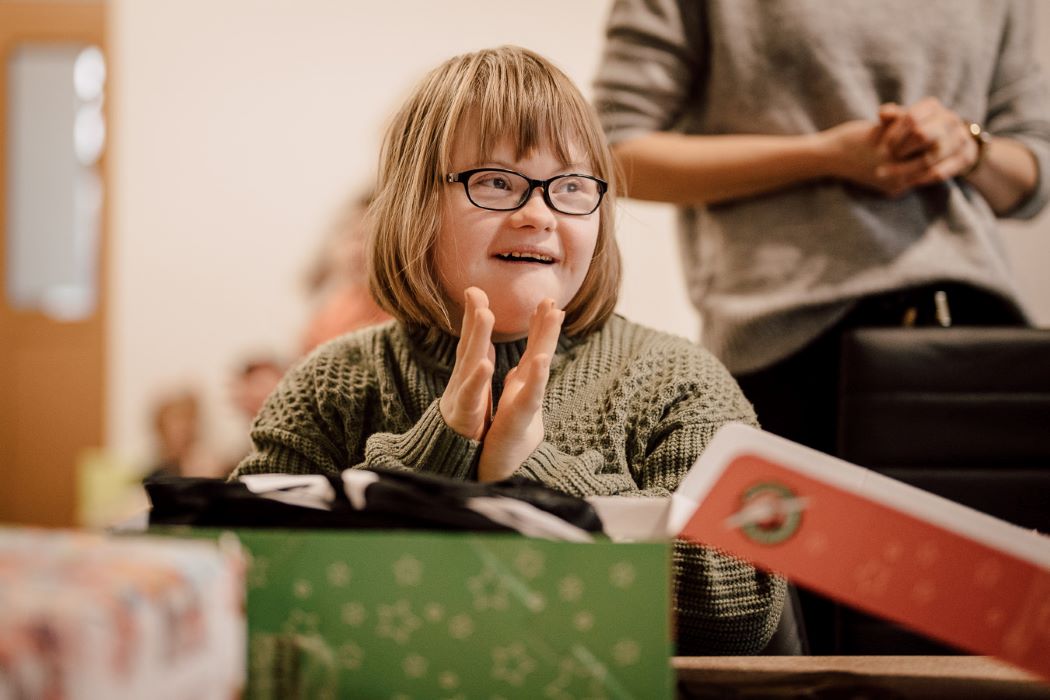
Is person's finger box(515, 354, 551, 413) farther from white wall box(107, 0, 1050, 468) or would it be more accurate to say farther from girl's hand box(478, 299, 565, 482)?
white wall box(107, 0, 1050, 468)

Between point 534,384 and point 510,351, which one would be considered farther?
point 510,351

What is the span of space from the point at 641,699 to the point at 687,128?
0.87m

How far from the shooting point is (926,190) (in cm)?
109

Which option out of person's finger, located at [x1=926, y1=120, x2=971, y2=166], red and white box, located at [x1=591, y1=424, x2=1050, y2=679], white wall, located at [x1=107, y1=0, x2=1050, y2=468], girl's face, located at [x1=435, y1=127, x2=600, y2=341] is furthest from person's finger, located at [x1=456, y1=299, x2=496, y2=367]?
white wall, located at [x1=107, y1=0, x2=1050, y2=468]

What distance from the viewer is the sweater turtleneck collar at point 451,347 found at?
0.84 m

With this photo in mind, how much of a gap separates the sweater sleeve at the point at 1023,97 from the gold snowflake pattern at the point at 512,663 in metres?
0.98

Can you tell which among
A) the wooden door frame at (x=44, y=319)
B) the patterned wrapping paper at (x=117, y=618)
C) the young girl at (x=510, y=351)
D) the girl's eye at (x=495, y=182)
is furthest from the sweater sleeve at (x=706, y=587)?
the wooden door frame at (x=44, y=319)

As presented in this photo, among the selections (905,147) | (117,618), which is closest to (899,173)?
(905,147)

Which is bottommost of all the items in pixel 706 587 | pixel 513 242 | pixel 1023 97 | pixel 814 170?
pixel 706 587

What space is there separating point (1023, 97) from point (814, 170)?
311 millimetres

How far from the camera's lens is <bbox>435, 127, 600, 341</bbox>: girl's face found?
0.75m

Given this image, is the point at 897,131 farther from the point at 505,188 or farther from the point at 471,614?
the point at 471,614

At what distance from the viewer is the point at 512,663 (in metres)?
0.42

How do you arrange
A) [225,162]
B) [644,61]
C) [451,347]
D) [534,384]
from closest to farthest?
[534,384] → [451,347] → [644,61] → [225,162]
